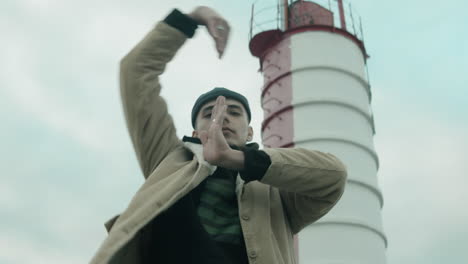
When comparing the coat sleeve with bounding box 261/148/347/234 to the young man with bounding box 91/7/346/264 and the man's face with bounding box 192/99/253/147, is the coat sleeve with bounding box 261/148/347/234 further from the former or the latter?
the man's face with bounding box 192/99/253/147

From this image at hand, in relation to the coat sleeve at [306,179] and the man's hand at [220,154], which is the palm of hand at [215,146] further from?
the coat sleeve at [306,179]

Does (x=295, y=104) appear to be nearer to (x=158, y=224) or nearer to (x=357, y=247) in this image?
(x=357, y=247)

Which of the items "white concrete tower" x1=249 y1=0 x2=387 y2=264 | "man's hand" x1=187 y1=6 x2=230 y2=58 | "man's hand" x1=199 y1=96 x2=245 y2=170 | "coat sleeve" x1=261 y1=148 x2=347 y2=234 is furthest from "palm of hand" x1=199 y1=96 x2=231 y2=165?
"white concrete tower" x1=249 y1=0 x2=387 y2=264

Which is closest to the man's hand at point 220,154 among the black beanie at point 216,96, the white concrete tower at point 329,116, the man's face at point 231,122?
the man's face at point 231,122

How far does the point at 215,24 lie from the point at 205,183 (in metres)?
0.50

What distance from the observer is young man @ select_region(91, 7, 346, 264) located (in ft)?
4.26

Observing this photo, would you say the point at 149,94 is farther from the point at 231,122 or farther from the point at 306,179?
the point at 306,179

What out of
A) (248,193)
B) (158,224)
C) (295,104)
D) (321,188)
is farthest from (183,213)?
(295,104)

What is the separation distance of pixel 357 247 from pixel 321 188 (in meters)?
6.19

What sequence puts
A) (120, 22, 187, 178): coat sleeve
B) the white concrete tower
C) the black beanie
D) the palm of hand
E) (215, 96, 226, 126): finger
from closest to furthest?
the palm of hand, (215, 96, 226, 126): finger, (120, 22, 187, 178): coat sleeve, the black beanie, the white concrete tower

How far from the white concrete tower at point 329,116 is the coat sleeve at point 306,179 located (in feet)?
19.0

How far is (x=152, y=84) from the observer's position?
1543 mm

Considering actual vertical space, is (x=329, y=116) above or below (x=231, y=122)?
above

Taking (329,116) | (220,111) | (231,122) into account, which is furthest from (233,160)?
(329,116)
